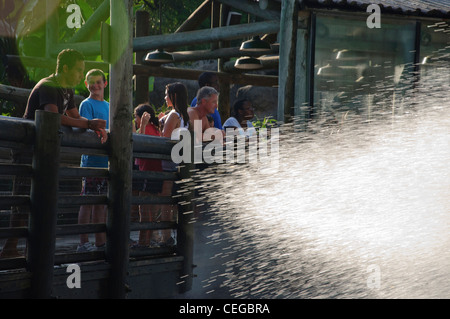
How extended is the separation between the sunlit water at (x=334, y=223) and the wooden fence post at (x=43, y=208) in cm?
189

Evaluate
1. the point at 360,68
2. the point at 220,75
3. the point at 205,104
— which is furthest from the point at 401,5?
the point at 205,104

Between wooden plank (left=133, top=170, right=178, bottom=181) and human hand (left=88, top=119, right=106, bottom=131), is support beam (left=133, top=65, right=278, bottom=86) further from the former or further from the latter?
human hand (left=88, top=119, right=106, bottom=131)

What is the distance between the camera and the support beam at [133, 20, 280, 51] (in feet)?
33.3

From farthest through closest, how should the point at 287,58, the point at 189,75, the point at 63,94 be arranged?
the point at 189,75, the point at 287,58, the point at 63,94

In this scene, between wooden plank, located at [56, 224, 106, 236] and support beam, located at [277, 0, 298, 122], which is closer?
wooden plank, located at [56, 224, 106, 236]

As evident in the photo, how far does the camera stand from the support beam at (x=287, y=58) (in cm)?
938

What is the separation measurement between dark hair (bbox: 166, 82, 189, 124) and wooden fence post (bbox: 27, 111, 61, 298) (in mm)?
2013

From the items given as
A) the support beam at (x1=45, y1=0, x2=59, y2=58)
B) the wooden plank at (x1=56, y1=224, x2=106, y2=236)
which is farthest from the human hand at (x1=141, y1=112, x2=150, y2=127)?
the support beam at (x1=45, y1=0, x2=59, y2=58)

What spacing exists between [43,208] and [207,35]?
292 inches

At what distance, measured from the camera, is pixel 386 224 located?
727 centimetres

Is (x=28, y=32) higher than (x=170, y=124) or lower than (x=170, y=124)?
higher

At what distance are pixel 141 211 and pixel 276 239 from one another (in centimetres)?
178

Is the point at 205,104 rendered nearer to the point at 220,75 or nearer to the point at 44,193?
the point at 44,193

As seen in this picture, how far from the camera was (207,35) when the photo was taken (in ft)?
38.7
